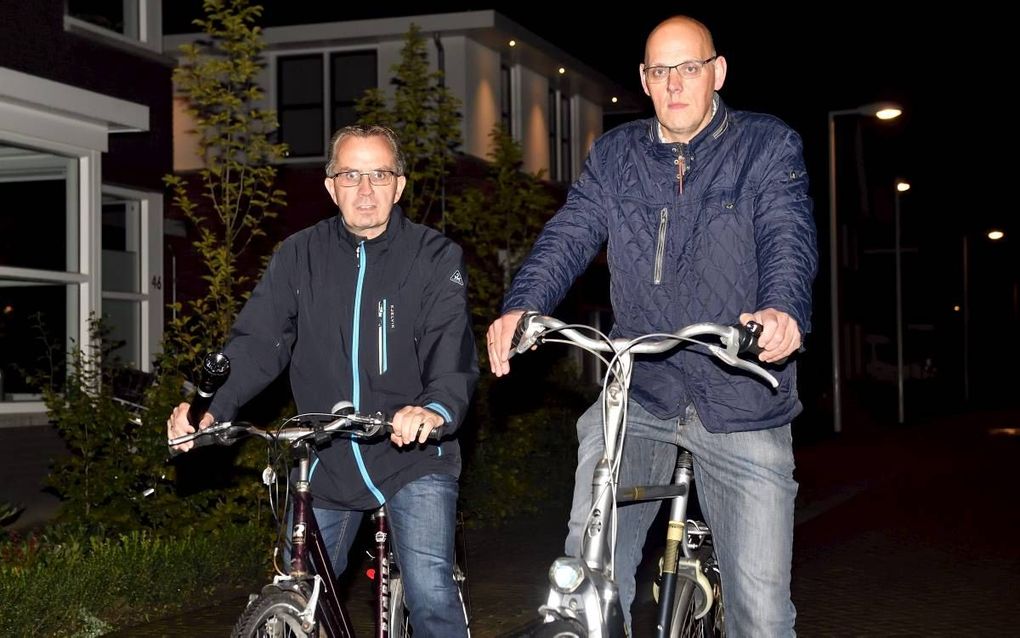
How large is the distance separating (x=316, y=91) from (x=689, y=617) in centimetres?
2426

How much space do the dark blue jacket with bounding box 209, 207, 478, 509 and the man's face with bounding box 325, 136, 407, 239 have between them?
0.04 meters

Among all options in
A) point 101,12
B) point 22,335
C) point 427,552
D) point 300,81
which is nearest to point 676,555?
point 427,552

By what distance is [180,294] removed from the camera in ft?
91.0

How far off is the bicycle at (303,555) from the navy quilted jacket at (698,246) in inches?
23.6

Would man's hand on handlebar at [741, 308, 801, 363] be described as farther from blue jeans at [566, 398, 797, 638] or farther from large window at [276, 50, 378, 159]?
large window at [276, 50, 378, 159]

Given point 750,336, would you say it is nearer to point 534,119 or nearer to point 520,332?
point 520,332

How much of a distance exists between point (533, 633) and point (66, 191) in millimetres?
10312

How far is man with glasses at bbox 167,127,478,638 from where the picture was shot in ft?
14.1

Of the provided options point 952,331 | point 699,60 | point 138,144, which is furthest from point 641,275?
point 952,331

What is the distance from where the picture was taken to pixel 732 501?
4.18 m

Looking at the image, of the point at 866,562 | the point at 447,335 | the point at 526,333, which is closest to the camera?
the point at 526,333

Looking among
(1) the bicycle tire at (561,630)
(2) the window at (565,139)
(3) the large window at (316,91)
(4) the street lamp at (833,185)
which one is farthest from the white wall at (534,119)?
(1) the bicycle tire at (561,630)

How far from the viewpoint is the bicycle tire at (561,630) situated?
11.4ft

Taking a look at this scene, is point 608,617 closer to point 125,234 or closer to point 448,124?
point 448,124
